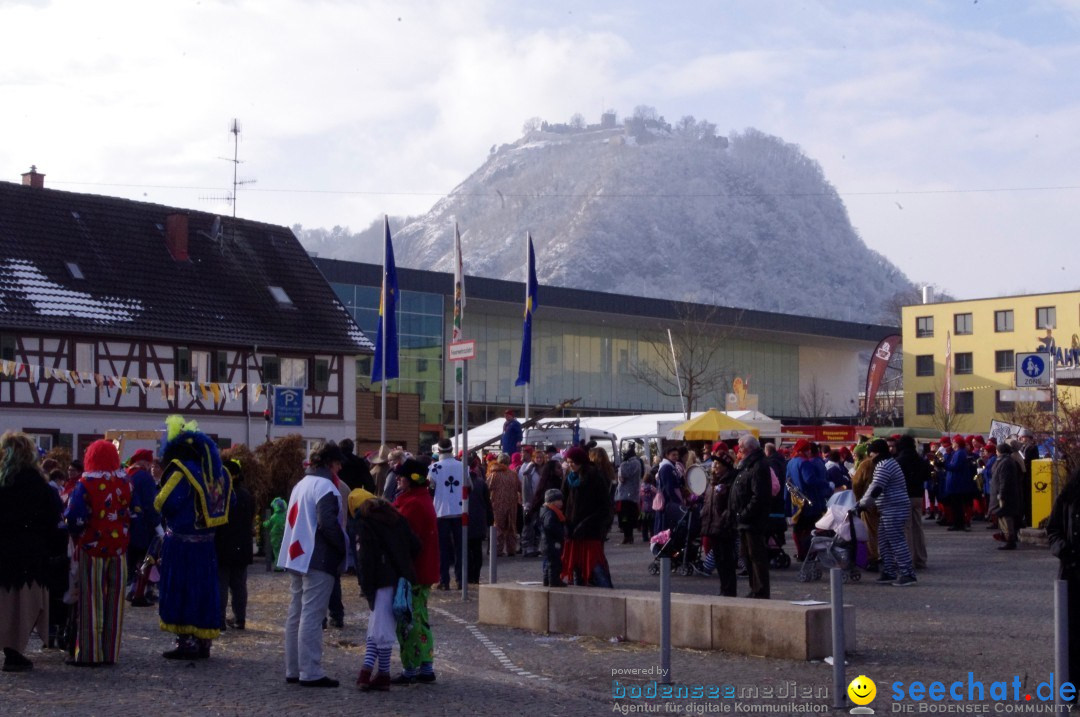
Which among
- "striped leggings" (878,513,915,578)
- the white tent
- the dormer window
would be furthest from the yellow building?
"striped leggings" (878,513,915,578)

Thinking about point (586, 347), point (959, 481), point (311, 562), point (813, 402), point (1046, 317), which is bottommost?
point (311, 562)

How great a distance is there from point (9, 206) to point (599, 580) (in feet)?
113

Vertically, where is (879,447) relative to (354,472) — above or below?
above

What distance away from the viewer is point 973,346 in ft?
271

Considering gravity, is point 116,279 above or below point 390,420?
above

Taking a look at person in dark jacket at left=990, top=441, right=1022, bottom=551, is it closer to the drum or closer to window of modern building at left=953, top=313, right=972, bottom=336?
the drum

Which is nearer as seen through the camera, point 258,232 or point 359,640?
point 359,640

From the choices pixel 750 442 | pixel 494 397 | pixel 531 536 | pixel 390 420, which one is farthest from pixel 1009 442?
pixel 494 397

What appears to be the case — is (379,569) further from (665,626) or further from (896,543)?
(896,543)

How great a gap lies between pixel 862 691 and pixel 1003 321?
76.4 meters

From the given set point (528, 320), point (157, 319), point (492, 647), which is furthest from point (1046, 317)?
point (492, 647)

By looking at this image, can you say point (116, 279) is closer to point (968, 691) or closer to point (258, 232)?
point (258, 232)

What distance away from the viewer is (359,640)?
12.7 meters

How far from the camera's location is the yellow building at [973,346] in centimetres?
7812
